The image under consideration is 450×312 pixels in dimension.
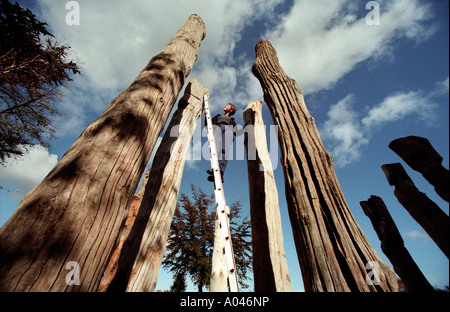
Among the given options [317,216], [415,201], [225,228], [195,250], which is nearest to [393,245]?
[415,201]

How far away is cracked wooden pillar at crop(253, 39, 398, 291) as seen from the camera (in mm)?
1062

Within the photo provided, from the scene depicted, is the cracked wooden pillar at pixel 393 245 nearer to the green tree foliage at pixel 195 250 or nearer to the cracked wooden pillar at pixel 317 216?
the cracked wooden pillar at pixel 317 216

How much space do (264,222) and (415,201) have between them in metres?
1.75

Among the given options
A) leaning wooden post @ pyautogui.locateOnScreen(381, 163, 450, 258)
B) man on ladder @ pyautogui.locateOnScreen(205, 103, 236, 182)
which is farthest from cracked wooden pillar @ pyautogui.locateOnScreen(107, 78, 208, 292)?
leaning wooden post @ pyautogui.locateOnScreen(381, 163, 450, 258)

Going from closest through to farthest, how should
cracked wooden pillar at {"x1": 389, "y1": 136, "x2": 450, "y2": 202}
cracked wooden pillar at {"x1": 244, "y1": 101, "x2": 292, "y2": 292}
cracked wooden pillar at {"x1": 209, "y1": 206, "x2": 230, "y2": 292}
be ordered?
1. cracked wooden pillar at {"x1": 389, "y1": 136, "x2": 450, "y2": 202}
2. cracked wooden pillar at {"x1": 244, "y1": 101, "x2": 292, "y2": 292}
3. cracked wooden pillar at {"x1": 209, "y1": 206, "x2": 230, "y2": 292}

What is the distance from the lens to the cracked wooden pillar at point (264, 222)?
1.74 m

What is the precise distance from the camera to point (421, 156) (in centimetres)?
165

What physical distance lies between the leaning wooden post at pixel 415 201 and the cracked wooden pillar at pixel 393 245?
2.09 feet

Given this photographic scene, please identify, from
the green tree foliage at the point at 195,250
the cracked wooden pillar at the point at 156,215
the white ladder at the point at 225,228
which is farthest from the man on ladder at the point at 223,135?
the green tree foliage at the point at 195,250

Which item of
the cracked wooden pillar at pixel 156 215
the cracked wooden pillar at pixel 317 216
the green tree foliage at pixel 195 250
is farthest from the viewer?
the green tree foliage at pixel 195 250

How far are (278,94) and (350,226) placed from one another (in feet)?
4.42

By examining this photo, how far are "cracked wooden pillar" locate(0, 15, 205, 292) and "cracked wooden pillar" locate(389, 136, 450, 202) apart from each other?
6.93 feet

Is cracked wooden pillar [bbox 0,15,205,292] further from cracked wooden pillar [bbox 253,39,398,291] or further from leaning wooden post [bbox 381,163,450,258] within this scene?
leaning wooden post [bbox 381,163,450,258]
